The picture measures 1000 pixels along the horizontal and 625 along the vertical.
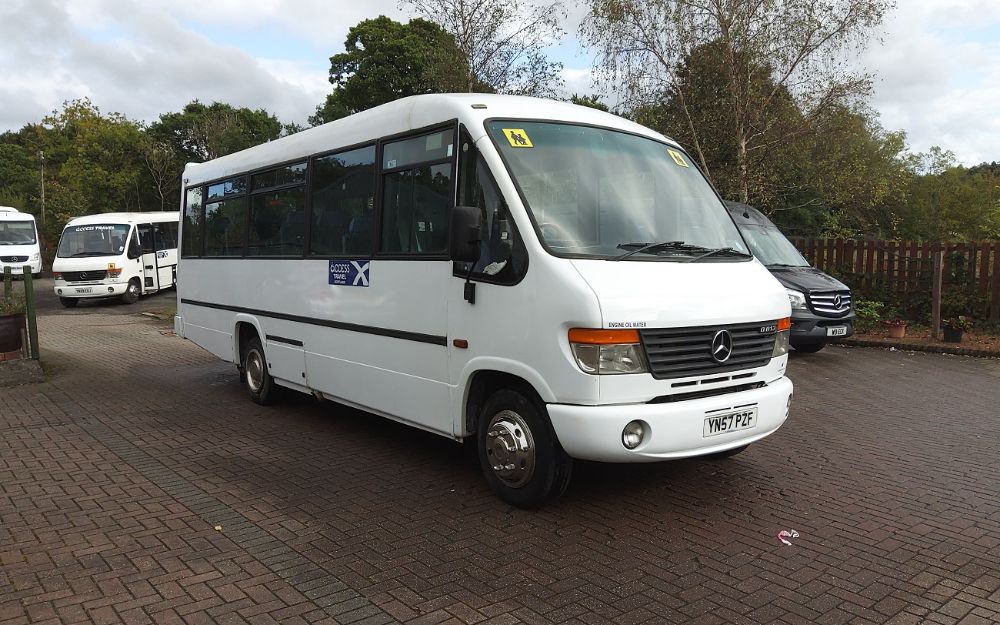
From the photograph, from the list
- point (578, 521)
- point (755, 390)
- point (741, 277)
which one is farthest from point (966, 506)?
point (578, 521)

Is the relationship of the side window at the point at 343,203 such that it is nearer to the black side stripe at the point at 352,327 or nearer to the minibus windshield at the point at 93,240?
the black side stripe at the point at 352,327

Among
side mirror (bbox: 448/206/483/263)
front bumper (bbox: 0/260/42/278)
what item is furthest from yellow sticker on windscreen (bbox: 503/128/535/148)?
front bumper (bbox: 0/260/42/278)

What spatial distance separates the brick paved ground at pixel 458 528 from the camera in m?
3.71

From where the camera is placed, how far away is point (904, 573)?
4051mm

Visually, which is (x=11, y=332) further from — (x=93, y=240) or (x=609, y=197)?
(x=93, y=240)

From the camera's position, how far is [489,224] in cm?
495

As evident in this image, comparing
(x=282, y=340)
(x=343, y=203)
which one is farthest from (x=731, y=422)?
(x=282, y=340)

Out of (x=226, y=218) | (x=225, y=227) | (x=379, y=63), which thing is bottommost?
(x=225, y=227)

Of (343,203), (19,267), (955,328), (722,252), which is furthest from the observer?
(19,267)

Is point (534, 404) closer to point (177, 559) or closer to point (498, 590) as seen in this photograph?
point (498, 590)

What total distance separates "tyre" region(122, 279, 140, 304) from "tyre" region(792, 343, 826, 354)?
18.8 metres

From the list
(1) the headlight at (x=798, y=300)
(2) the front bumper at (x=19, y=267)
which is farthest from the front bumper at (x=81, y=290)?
(1) the headlight at (x=798, y=300)

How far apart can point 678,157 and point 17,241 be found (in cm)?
2677

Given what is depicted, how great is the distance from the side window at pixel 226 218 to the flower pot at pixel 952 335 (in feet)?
38.6
